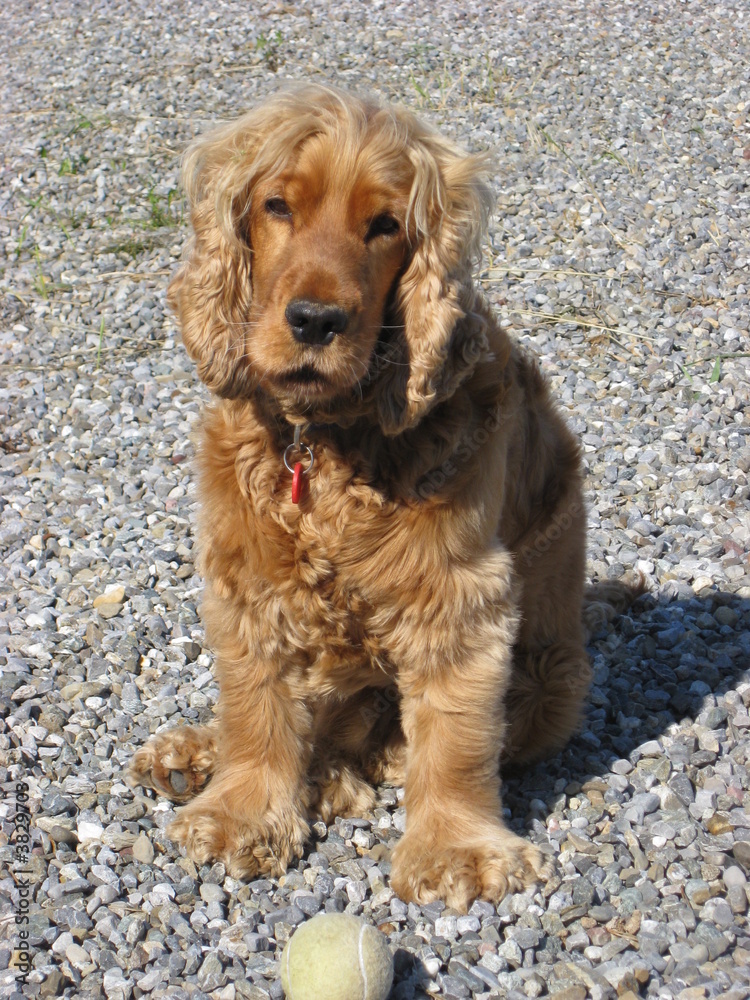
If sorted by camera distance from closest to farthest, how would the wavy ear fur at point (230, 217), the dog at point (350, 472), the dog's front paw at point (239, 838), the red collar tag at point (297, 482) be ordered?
the dog at point (350, 472) < the wavy ear fur at point (230, 217) < the red collar tag at point (297, 482) < the dog's front paw at point (239, 838)

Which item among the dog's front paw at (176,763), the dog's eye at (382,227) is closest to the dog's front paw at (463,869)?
the dog's front paw at (176,763)

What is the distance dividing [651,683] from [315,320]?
7.00 feet

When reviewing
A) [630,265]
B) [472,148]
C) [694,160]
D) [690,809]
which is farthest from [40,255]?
[690,809]

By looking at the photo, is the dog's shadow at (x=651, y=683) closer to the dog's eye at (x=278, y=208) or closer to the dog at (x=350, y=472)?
the dog at (x=350, y=472)

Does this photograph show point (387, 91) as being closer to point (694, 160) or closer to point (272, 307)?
point (694, 160)

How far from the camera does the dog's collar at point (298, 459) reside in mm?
3018

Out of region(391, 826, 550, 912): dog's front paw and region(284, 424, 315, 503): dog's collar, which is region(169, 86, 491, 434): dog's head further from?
region(391, 826, 550, 912): dog's front paw

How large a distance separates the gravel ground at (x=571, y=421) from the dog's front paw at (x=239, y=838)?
5 centimetres

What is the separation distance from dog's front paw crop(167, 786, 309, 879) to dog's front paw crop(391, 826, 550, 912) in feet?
1.07

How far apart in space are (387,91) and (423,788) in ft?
25.1

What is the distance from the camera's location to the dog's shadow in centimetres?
361

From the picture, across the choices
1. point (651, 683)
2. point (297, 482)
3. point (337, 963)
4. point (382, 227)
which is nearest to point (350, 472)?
point (297, 482)

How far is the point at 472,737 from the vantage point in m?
3.14

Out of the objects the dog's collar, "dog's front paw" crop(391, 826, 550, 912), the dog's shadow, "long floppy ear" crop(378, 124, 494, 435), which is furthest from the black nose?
the dog's shadow
